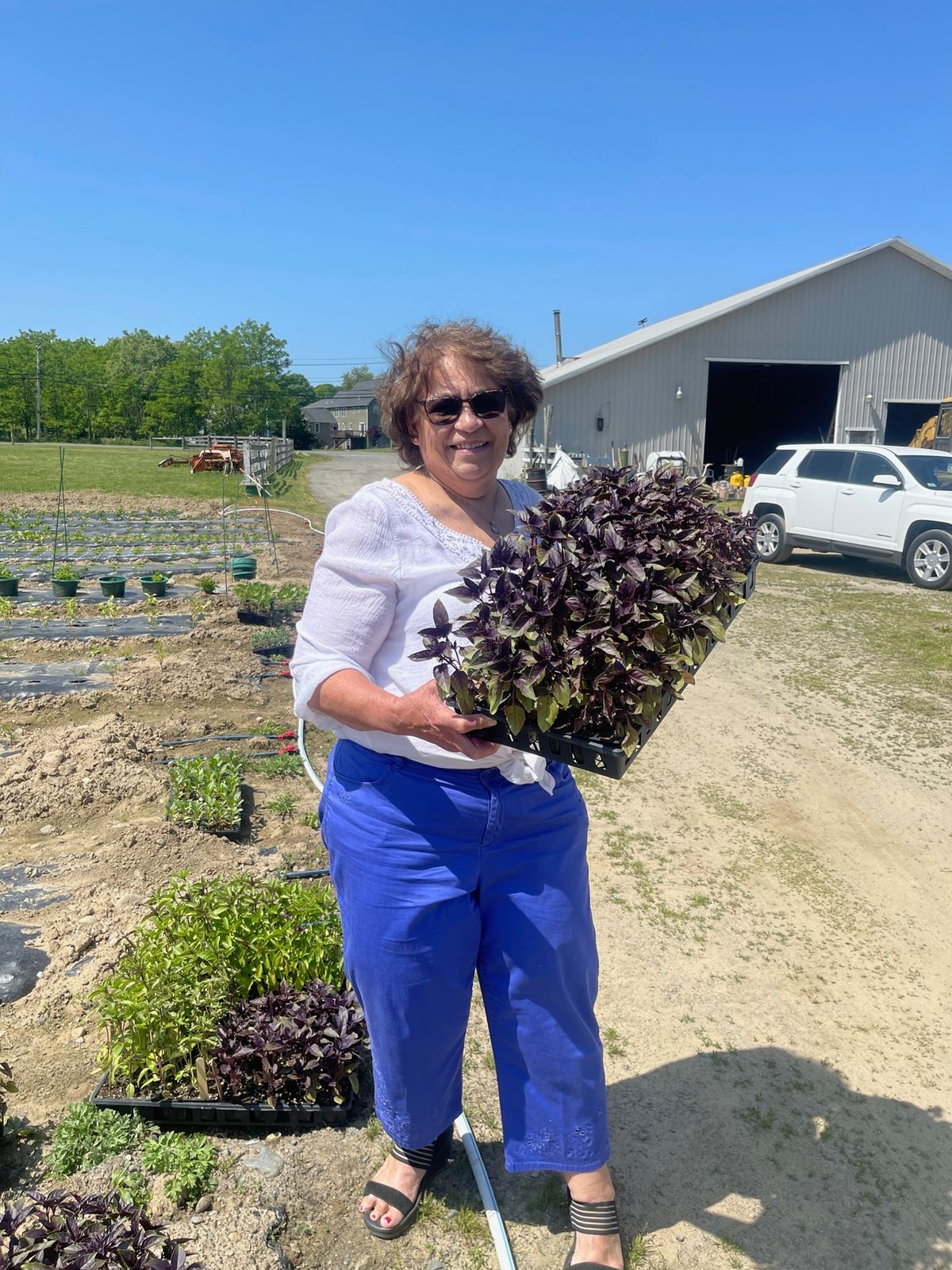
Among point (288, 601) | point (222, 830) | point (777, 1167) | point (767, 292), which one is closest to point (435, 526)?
point (777, 1167)

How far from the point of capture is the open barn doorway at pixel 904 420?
26125 millimetres

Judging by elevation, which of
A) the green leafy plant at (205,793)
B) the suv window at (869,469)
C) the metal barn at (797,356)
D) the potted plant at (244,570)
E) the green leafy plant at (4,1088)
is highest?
the metal barn at (797,356)

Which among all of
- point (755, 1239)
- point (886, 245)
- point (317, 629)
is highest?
point (886, 245)

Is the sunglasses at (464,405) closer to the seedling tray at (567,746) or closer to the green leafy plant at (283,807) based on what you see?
the seedling tray at (567,746)

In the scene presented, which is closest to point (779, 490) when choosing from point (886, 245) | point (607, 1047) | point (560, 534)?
point (607, 1047)

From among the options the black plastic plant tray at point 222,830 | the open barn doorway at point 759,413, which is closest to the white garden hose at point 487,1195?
the black plastic plant tray at point 222,830

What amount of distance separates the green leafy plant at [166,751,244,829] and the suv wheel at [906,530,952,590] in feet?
30.2

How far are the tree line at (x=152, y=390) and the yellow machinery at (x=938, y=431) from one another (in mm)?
47750

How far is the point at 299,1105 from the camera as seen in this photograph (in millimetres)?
2539

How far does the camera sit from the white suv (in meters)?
11.1

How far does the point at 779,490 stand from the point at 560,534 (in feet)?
38.2

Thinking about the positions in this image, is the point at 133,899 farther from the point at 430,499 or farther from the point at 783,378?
the point at 783,378

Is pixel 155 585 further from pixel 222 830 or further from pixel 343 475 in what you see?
pixel 343 475

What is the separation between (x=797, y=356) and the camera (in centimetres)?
2422
